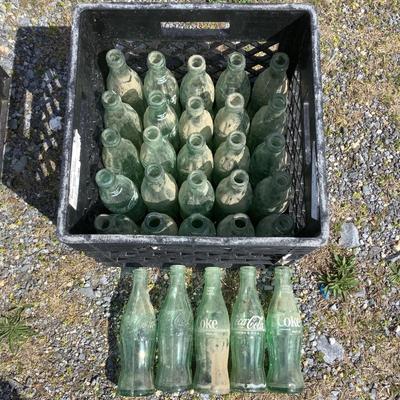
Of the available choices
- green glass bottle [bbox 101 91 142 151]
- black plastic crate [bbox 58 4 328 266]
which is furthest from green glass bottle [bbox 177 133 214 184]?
black plastic crate [bbox 58 4 328 266]

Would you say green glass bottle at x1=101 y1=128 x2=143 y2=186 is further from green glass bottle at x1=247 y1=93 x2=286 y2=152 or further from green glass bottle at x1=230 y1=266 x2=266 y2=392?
green glass bottle at x1=230 y1=266 x2=266 y2=392

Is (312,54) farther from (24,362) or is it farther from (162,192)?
(24,362)

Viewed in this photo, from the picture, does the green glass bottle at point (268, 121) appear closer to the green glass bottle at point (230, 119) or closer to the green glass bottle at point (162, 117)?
the green glass bottle at point (230, 119)

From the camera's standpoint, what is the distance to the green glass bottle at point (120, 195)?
1796 mm

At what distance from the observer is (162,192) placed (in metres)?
1.95

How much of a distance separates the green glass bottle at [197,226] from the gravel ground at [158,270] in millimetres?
694

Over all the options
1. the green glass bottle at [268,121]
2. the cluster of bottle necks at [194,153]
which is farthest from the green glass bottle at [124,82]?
the green glass bottle at [268,121]

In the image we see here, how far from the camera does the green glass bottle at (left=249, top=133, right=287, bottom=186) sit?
6.26 feet

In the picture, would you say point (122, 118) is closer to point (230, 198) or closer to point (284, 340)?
point (230, 198)

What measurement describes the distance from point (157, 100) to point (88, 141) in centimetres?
39

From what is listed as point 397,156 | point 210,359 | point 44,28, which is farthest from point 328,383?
point 44,28

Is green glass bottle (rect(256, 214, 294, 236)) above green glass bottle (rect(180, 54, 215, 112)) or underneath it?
underneath

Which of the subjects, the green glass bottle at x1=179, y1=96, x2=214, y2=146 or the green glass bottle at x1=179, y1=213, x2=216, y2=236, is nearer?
the green glass bottle at x1=179, y1=213, x2=216, y2=236

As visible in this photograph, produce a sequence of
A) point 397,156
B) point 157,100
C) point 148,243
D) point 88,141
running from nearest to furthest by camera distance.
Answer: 1. point 148,243
2. point 157,100
3. point 88,141
4. point 397,156
